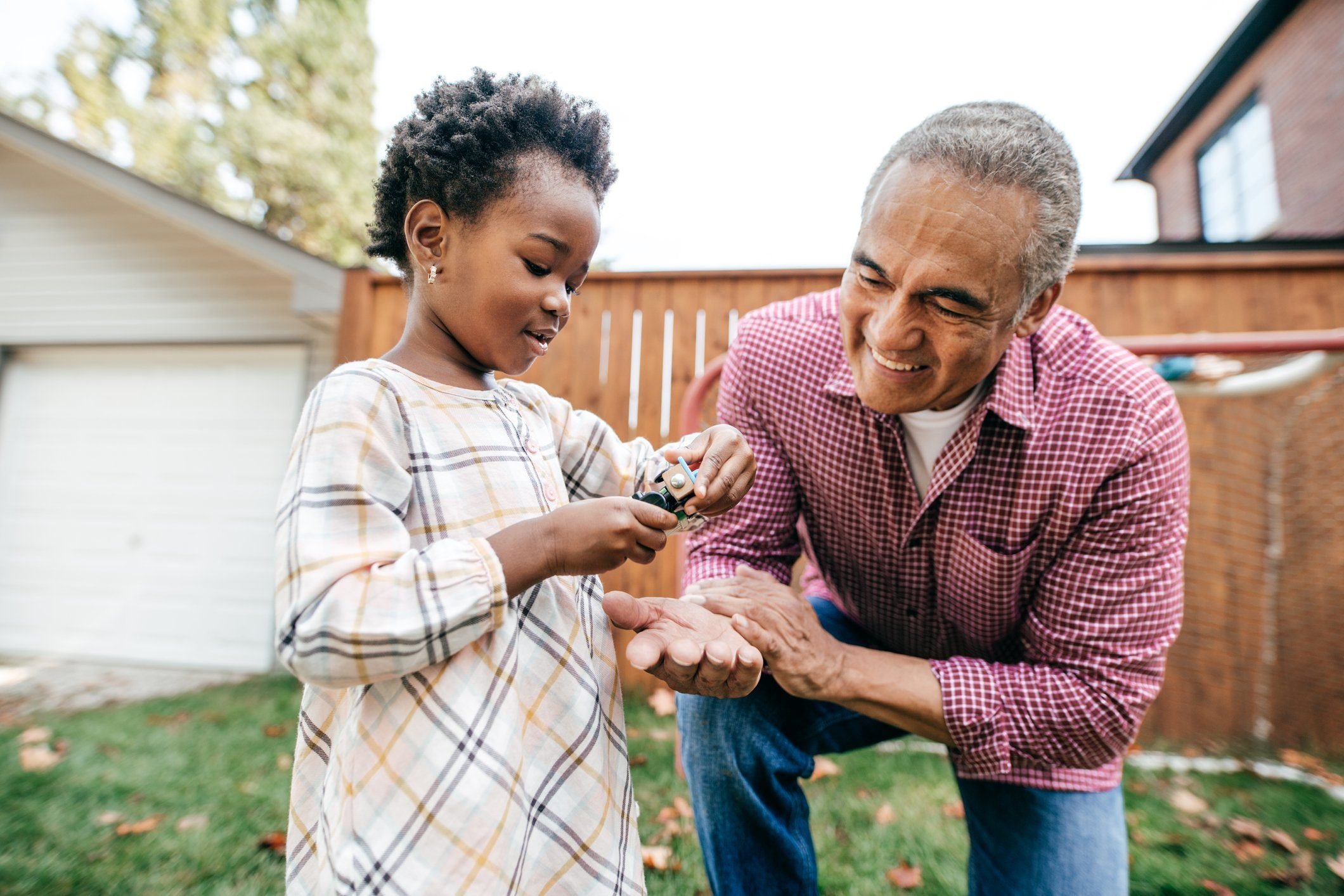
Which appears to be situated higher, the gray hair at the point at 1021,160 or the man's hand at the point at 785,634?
the gray hair at the point at 1021,160

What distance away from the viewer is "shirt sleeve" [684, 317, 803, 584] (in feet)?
6.71

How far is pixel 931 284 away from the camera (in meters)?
1.59

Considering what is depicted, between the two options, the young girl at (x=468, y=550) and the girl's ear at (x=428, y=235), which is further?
the girl's ear at (x=428, y=235)

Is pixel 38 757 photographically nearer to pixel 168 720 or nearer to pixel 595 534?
pixel 168 720

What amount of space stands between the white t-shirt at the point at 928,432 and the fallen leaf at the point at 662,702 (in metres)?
2.58

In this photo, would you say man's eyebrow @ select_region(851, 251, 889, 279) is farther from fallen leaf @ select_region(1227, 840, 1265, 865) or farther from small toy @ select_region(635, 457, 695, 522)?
fallen leaf @ select_region(1227, 840, 1265, 865)

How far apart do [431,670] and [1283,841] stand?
10.8 feet

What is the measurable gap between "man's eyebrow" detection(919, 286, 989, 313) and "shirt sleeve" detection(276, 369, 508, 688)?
109 centimetres

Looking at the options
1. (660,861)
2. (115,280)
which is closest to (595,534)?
(660,861)

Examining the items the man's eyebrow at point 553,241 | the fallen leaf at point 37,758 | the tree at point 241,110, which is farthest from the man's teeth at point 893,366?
the tree at point 241,110

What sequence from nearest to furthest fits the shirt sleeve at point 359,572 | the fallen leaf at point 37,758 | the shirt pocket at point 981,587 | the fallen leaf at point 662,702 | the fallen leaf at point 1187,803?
the shirt sleeve at point 359,572 → the shirt pocket at point 981,587 → the fallen leaf at point 1187,803 → the fallen leaf at point 37,758 → the fallen leaf at point 662,702

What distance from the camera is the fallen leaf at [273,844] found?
2.62 m

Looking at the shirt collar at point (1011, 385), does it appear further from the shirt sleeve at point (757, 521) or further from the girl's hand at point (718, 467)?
the girl's hand at point (718, 467)

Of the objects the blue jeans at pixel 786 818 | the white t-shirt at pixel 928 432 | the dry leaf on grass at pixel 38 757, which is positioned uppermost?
the white t-shirt at pixel 928 432
